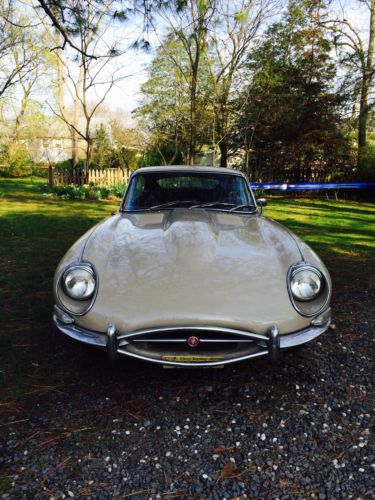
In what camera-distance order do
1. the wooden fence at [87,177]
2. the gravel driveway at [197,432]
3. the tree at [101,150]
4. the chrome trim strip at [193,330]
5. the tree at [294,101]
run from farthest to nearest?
1. the tree at [101,150]
2. the tree at [294,101]
3. the wooden fence at [87,177]
4. the chrome trim strip at [193,330]
5. the gravel driveway at [197,432]

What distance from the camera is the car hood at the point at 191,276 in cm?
215

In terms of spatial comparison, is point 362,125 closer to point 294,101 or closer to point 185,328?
point 294,101

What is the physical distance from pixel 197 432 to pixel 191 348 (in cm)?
44

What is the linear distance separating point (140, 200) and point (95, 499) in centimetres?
265

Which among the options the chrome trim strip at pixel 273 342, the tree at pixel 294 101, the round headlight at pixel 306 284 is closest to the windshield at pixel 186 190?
the round headlight at pixel 306 284

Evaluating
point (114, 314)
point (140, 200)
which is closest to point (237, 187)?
point (140, 200)

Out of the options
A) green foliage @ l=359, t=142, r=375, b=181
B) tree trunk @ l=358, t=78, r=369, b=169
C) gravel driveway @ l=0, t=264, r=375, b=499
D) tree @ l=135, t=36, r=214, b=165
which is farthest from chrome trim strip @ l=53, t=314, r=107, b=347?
green foliage @ l=359, t=142, r=375, b=181

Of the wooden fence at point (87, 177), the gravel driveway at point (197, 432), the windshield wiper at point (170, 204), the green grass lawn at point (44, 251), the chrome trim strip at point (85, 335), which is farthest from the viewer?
the wooden fence at point (87, 177)

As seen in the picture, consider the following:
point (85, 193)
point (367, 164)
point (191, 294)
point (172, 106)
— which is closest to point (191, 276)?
point (191, 294)

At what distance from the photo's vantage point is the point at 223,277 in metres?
2.34

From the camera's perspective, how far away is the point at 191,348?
2.18 metres

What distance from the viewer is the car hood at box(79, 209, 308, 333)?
2146mm

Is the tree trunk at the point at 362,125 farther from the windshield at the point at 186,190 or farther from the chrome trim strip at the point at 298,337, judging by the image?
the chrome trim strip at the point at 298,337

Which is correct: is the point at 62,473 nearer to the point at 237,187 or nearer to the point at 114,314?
the point at 114,314
